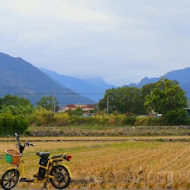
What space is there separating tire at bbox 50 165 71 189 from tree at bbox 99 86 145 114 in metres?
72.9

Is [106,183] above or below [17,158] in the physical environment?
below

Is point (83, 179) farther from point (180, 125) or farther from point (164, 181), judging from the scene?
point (180, 125)

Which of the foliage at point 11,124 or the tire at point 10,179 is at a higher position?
the foliage at point 11,124

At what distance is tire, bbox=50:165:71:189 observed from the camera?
9.72m

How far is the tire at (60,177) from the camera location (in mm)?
9719

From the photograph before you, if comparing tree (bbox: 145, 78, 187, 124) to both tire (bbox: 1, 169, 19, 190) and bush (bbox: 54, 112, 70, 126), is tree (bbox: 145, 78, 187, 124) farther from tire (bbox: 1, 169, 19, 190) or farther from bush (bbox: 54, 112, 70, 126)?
tire (bbox: 1, 169, 19, 190)

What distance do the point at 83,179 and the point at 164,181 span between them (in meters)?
2.03

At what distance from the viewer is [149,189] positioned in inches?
404

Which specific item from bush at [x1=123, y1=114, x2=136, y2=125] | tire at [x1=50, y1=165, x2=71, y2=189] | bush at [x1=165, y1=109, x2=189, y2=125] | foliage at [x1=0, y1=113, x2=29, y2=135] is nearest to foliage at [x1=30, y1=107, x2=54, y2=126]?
bush at [x1=123, y1=114, x2=136, y2=125]

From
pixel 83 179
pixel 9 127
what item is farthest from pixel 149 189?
pixel 9 127

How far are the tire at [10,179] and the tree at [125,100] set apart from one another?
7288cm

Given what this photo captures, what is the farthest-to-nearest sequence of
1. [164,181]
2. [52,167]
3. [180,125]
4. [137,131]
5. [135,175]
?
1. [180,125]
2. [137,131]
3. [135,175]
4. [164,181]
5. [52,167]

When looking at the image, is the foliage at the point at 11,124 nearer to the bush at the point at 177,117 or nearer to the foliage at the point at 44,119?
the foliage at the point at 44,119

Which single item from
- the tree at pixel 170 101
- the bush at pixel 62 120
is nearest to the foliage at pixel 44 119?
the bush at pixel 62 120
